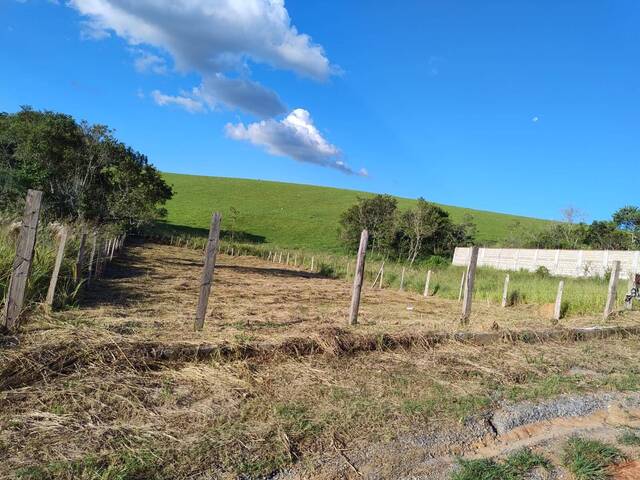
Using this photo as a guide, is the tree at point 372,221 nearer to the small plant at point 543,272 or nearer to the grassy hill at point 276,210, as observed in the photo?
the grassy hill at point 276,210

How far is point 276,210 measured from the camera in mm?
56219

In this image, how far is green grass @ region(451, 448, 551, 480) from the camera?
9.48 ft

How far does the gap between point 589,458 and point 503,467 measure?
73cm

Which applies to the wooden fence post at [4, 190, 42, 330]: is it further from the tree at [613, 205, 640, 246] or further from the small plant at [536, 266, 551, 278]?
the tree at [613, 205, 640, 246]

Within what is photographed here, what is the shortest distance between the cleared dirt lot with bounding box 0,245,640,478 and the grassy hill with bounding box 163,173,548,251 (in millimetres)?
34742

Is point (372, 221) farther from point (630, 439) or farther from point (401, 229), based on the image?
point (630, 439)

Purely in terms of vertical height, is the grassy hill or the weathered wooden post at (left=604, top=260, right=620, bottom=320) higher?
the grassy hill

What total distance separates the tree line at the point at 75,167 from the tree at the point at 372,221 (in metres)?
21.5

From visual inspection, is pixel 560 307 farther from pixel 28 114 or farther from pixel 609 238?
pixel 609 238

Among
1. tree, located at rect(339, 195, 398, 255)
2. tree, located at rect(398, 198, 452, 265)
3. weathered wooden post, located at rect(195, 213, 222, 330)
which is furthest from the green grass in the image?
tree, located at rect(339, 195, 398, 255)

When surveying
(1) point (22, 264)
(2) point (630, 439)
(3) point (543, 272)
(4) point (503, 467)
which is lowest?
(4) point (503, 467)

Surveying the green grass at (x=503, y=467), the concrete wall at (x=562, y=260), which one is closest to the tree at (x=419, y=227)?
the concrete wall at (x=562, y=260)

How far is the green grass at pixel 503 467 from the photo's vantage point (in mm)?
2889

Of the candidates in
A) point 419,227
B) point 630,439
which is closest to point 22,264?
point 630,439
